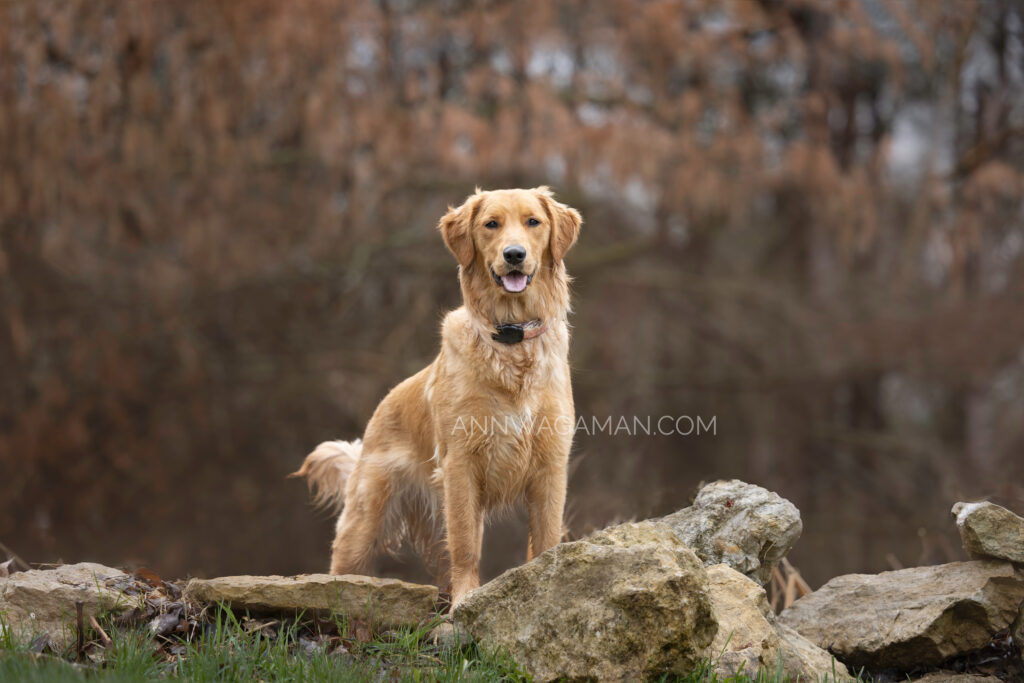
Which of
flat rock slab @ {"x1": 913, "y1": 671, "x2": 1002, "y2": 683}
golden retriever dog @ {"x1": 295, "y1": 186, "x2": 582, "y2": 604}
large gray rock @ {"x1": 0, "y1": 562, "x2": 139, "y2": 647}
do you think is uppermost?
golden retriever dog @ {"x1": 295, "y1": 186, "x2": 582, "y2": 604}

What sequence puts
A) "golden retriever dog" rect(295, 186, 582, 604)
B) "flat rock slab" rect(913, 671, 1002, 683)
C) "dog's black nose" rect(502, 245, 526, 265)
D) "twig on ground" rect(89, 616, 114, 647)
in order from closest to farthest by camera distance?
1. "twig on ground" rect(89, 616, 114, 647)
2. "flat rock slab" rect(913, 671, 1002, 683)
3. "dog's black nose" rect(502, 245, 526, 265)
4. "golden retriever dog" rect(295, 186, 582, 604)

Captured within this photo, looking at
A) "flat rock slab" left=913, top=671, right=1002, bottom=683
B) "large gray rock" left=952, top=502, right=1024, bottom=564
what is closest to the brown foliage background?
"large gray rock" left=952, top=502, right=1024, bottom=564

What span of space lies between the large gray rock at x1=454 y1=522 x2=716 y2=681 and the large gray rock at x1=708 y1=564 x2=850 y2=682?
169mm

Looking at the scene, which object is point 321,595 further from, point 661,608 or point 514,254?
point 514,254

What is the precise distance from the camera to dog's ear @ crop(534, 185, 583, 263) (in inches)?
163

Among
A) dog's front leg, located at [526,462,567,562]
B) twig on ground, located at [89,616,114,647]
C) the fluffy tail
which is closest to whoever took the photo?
twig on ground, located at [89,616,114,647]

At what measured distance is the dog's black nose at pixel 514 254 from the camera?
3834 millimetres

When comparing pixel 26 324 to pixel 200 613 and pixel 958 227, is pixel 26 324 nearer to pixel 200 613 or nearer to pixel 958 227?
pixel 200 613

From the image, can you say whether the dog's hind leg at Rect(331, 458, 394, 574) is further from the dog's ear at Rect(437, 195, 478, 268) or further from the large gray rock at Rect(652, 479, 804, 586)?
the large gray rock at Rect(652, 479, 804, 586)

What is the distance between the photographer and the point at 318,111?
9250mm

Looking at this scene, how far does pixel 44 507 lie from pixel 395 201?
500 centimetres

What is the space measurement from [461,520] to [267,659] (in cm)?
100

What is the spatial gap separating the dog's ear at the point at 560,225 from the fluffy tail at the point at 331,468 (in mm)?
1733

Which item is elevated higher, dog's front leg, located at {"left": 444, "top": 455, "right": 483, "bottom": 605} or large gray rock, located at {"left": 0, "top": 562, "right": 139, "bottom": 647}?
dog's front leg, located at {"left": 444, "top": 455, "right": 483, "bottom": 605}
